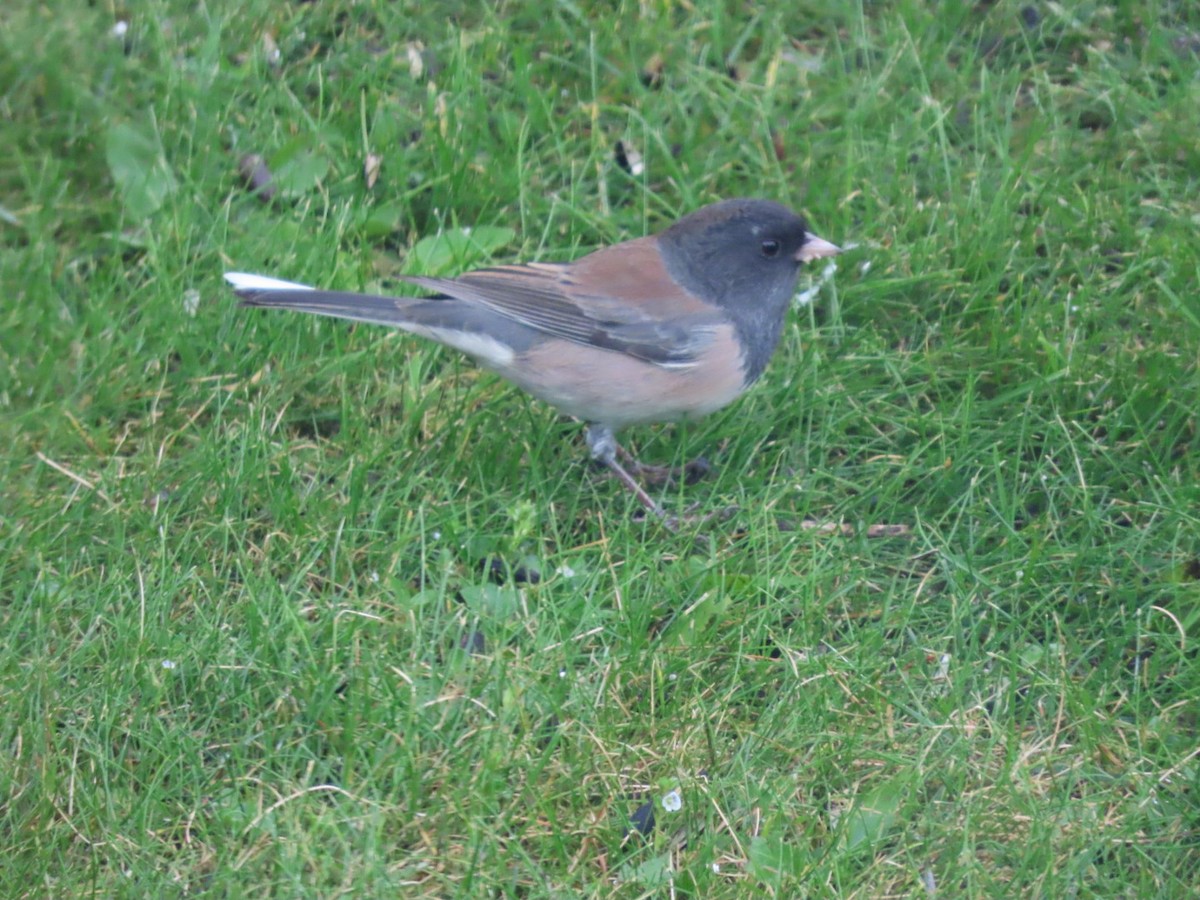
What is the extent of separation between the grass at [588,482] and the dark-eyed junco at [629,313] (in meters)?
0.22

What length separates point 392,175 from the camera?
4.41 meters

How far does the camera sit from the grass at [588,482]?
276cm

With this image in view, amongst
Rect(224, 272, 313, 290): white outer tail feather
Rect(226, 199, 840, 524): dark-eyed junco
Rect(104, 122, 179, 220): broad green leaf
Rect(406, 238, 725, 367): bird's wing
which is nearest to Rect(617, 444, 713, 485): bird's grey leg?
Rect(226, 199, 840, 524): dark-eyed junco

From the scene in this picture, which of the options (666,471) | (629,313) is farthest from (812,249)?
(666,471)

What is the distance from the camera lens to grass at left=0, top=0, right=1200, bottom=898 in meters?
2.76

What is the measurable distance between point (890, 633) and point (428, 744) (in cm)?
116

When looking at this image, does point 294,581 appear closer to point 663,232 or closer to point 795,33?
point 663,232

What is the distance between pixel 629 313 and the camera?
373 centimetres

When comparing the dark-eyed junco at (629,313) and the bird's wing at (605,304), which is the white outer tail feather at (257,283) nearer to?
the dark-eyed junco at (629,313)

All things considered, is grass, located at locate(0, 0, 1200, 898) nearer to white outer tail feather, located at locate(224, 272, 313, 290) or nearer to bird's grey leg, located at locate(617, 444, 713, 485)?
bird's grey leg, located at locate(617, 444, 713, 485)

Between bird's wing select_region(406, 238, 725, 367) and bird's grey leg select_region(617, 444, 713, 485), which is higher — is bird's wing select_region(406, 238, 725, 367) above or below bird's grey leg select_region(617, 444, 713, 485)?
above

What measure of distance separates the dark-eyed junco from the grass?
22 centimetres

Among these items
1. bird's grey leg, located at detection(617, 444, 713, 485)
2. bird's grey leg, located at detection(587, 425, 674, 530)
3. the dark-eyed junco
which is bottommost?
bird's grey leg, located at detection(617, 444, 713, 485)

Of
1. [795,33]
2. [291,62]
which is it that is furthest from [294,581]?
[795,33]
